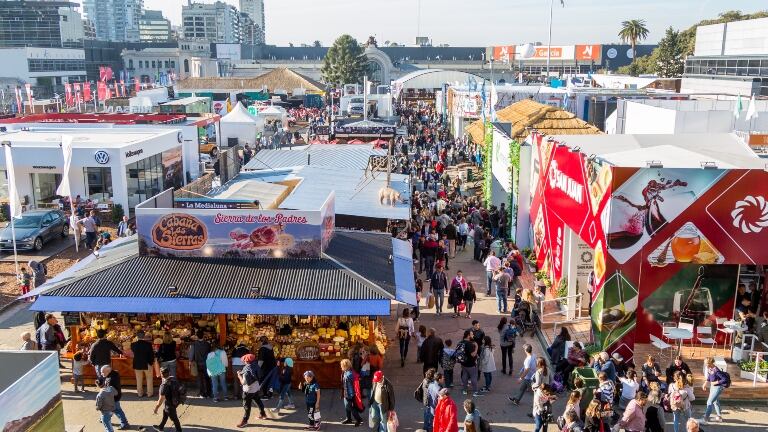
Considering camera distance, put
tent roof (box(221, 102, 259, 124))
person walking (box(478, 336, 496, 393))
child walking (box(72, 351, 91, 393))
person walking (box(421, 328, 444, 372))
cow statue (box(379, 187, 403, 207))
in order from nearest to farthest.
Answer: child walking (box(72, 351, 91, 393)), person walking (box(478, 336, 496, 393)), person walking (box(421, 328, 444, 372)), cow statue (box(379, 187, 403, 207)), tent roof (box(221, 102, 259, 124))

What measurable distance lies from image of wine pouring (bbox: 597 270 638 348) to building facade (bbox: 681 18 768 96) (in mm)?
36228

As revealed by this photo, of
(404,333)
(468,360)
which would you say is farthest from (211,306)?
(468,360)

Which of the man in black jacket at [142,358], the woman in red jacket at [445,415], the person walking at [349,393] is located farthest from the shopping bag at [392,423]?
the man in black jacket at [142,358]

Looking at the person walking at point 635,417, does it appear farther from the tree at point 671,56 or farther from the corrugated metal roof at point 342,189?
the tree at point 671,56

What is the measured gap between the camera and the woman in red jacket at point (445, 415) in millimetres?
9117

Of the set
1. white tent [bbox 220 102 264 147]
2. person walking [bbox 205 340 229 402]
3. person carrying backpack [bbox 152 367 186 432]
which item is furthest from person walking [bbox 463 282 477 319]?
white tent [bbox 220 102 264 147]

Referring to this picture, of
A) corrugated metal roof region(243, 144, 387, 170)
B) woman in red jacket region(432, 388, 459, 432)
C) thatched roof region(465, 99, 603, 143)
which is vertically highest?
thatched roof region(465, 99, 603, 143)

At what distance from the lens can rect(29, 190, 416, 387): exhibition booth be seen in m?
11.5

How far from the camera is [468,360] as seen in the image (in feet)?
37.9

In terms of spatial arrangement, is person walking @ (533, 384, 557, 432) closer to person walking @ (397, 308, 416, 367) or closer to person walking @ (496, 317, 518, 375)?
person walking @ (496, 317, 518, 375)

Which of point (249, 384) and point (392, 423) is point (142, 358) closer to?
point (249, 384)

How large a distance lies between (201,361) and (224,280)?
1457 mm

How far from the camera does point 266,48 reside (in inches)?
5133

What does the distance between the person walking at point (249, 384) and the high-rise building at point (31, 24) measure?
120998mm
